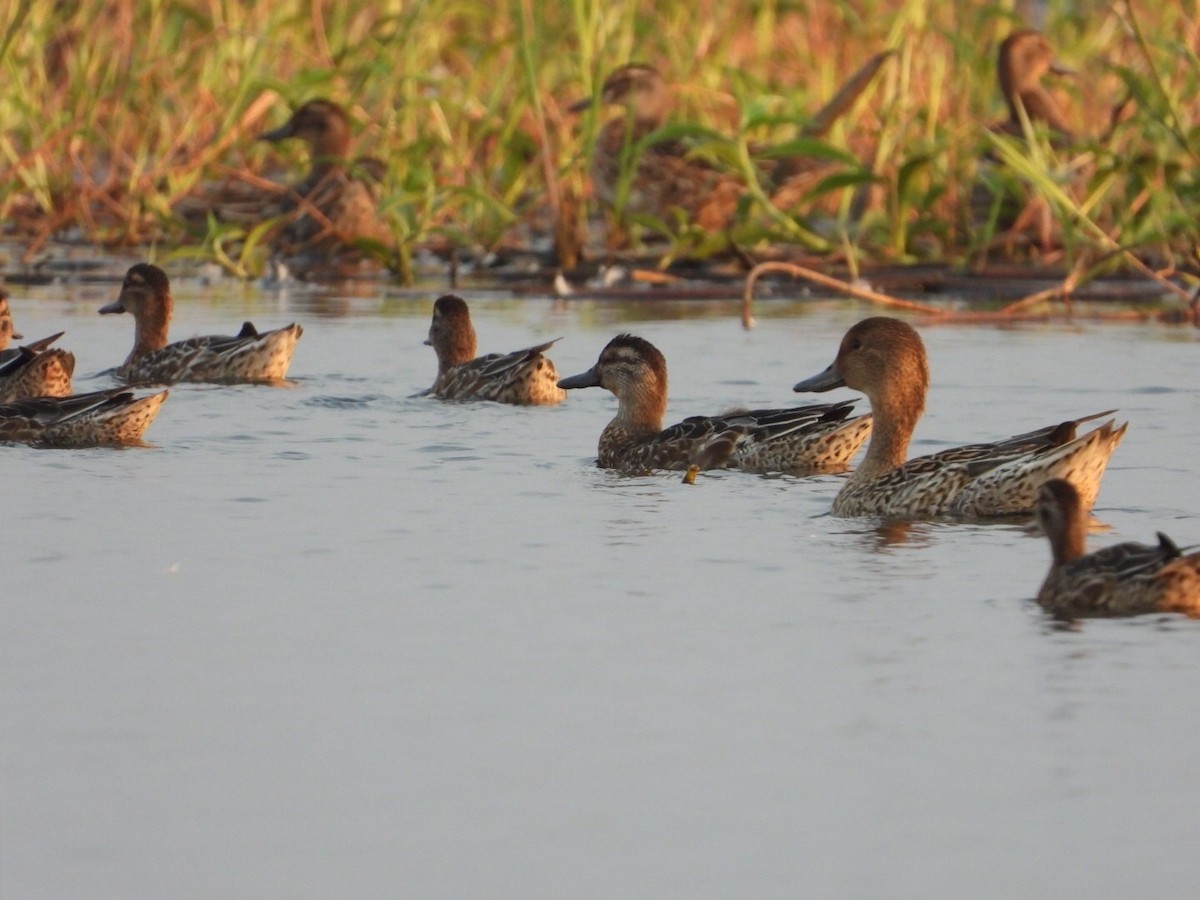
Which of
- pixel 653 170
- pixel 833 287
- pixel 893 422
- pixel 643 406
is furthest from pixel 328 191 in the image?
pixel 893 422

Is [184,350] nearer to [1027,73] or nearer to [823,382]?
[823,382]

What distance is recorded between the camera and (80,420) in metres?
10.2

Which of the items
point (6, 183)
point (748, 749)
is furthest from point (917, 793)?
point (6, 183)

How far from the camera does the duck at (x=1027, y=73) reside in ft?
63.4

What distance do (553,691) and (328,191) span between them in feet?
42.9

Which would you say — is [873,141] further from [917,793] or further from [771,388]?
[917,793]

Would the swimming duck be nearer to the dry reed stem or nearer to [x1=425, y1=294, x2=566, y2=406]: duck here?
the dry reed stem

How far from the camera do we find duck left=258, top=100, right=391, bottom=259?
18.0 meters

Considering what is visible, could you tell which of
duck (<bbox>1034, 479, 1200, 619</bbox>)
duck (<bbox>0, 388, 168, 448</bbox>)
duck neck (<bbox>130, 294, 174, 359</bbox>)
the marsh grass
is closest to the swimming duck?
the marsh grass

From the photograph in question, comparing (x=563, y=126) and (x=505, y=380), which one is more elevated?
(x=563, y=126)

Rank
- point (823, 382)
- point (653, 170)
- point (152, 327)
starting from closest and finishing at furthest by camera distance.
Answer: point (823, 382)
point (152, 327)
point (653, 170)

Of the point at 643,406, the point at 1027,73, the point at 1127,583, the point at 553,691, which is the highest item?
the point at 1027,73

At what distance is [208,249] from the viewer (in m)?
16.1

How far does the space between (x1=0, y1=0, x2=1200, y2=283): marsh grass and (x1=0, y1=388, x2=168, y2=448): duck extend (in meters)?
5.80
